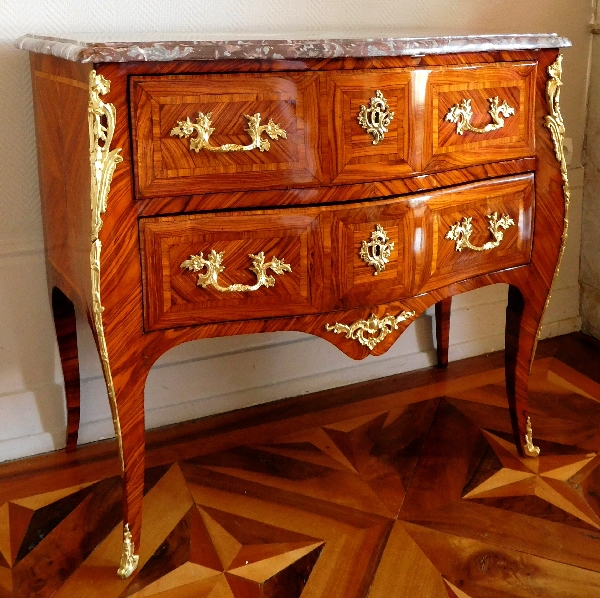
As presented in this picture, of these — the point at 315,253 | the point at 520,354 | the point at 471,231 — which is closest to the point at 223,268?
the point at 315,253

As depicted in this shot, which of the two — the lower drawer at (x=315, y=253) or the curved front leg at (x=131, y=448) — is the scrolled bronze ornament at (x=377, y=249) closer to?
the lower drawer at (x=315, y=253)

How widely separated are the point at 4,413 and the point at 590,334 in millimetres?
1485

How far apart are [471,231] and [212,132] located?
0.45 metres

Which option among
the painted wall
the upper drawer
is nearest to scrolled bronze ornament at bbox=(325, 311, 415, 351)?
the upper drawer

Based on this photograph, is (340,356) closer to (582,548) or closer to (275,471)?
(275,471)

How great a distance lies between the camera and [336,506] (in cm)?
133

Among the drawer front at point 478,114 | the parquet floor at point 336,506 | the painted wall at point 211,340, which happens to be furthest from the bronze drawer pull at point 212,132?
the parquet floor at point 336,506

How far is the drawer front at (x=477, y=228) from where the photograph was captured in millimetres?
1167

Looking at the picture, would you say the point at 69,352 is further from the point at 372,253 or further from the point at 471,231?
the point at 471,231

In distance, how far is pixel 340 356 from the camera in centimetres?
176

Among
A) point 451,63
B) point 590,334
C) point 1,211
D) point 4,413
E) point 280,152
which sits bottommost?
point 590,334

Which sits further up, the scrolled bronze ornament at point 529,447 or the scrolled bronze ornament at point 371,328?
the scrolled bronze ornament at point 371,328

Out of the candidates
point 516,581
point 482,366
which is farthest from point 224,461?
Result: point 482,366

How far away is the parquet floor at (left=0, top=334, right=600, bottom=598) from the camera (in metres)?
1.15
